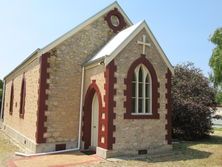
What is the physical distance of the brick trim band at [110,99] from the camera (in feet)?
39.0

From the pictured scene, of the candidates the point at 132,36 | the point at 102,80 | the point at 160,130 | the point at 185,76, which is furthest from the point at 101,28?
the point at 185,76

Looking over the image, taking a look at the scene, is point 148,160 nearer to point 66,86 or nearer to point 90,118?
point 90,118

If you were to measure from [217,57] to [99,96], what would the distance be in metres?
6.63

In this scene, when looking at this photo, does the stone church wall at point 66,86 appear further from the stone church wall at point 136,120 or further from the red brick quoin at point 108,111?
the stone church wall at point 136,120

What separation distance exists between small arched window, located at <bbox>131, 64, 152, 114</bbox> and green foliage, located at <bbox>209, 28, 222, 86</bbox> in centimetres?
375

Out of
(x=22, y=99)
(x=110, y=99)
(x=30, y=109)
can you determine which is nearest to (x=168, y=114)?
(x=110, y=99)

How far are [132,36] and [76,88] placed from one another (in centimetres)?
411

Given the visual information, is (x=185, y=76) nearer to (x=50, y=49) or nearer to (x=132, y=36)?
(x=132, y=36)

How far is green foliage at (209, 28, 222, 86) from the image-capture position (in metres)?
14.3

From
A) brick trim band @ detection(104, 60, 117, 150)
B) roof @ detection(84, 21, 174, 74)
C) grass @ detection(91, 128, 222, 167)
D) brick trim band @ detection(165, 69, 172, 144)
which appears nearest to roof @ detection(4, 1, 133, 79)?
roof @ detection(84, 21, 174, 74)

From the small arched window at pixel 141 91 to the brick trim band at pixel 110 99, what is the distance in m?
1.29

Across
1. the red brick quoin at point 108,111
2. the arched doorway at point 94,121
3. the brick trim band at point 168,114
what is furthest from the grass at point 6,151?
the brick trim band at point 168,114

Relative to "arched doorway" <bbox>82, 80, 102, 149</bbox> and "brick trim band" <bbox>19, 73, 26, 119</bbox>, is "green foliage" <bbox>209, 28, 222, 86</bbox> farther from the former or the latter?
"brick trim band" <bbox>19, 73, 26, 119</bbox>

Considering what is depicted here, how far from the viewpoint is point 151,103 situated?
13688 mm
